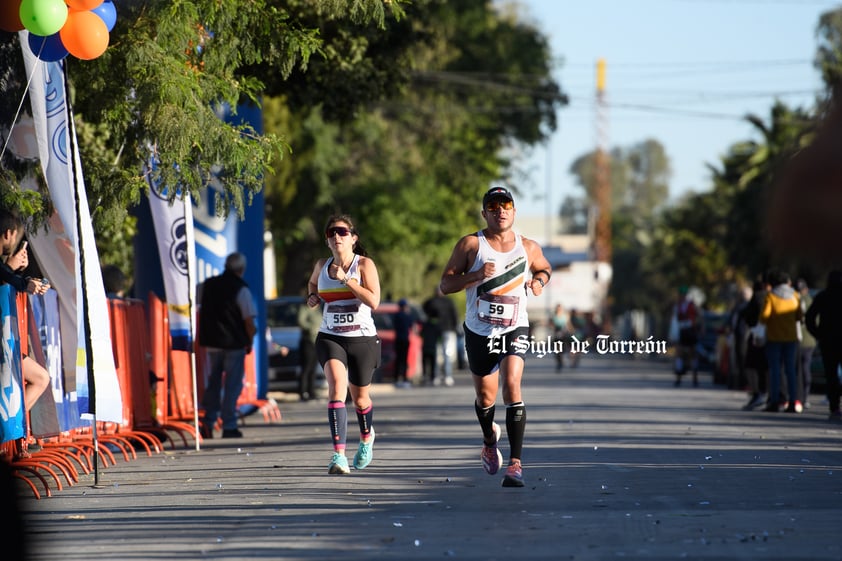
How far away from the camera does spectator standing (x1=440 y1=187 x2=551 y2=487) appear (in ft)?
33.5

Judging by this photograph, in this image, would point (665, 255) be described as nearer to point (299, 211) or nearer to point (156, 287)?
point (299, 211)

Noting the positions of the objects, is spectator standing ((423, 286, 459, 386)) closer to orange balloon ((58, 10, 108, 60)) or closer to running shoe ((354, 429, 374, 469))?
running shoe ((354, 429, 374, 469))

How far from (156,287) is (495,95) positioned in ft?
80.1

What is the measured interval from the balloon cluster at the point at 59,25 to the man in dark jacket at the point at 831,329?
1004cm

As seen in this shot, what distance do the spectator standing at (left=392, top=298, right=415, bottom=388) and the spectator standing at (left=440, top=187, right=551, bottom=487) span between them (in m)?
17.7

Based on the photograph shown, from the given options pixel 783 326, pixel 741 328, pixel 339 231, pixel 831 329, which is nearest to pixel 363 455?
pixel 339 231

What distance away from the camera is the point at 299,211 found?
126 ft

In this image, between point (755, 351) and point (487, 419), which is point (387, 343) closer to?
point (755, 351)

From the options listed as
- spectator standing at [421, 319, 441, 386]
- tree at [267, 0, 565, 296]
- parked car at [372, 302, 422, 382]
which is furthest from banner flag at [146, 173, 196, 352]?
tree at [267, 0, 565, 296]

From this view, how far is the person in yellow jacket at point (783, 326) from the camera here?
19.2 metres

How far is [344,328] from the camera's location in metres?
11.2

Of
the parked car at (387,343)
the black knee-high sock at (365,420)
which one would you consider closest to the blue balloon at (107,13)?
the black knee-high sock at (365,420)

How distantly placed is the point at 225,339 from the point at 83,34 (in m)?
5.12

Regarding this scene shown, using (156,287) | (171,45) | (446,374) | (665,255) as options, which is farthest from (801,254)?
(665,255)
